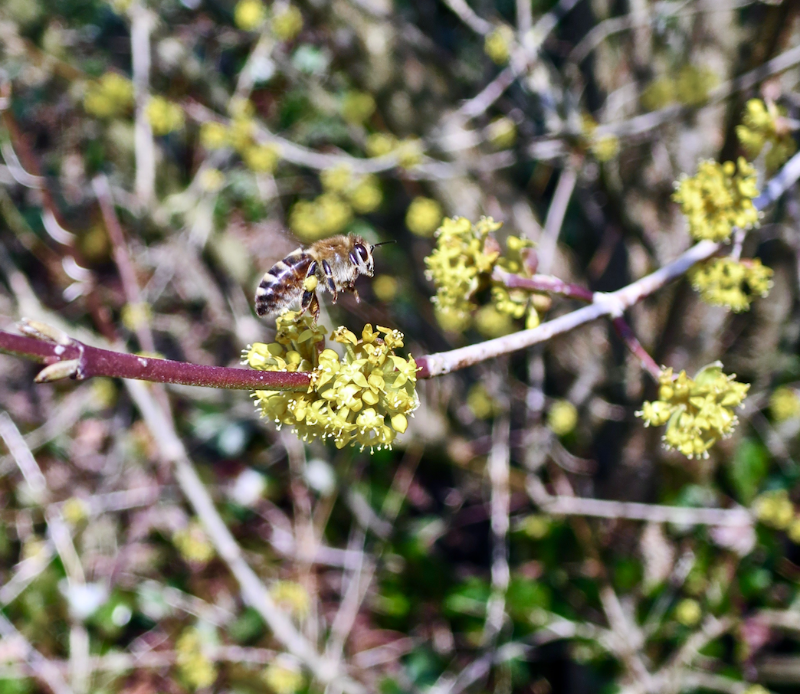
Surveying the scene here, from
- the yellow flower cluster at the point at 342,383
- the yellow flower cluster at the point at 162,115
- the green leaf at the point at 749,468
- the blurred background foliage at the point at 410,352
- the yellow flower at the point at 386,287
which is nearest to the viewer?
the yellow flower cluster at the point at 342,383

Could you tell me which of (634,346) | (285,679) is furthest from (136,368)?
(285,679)

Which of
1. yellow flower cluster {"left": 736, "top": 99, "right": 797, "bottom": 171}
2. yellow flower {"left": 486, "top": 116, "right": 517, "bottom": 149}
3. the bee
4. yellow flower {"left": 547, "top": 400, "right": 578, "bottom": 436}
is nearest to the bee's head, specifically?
the bee

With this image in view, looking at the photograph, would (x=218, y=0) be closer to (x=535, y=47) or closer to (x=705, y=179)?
(x=535, y=47)

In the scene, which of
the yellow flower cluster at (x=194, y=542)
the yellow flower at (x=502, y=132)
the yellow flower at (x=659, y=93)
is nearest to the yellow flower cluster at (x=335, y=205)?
the yellow flower at (x=502, y=132)

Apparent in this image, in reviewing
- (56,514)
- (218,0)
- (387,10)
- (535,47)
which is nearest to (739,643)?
(535,47)

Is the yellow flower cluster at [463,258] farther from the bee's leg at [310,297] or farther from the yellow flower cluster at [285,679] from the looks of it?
the yellow flower cluster at [285,679]

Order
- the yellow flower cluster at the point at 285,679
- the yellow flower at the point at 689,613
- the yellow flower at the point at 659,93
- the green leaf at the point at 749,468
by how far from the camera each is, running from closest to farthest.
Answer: the yellow flower at the point at 659,93
the yellow flower at the point at 689,613
the green leaf at the point at 749,468
the yellow flower cluster at the point at 285,679

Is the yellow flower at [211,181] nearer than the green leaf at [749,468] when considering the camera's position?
No
